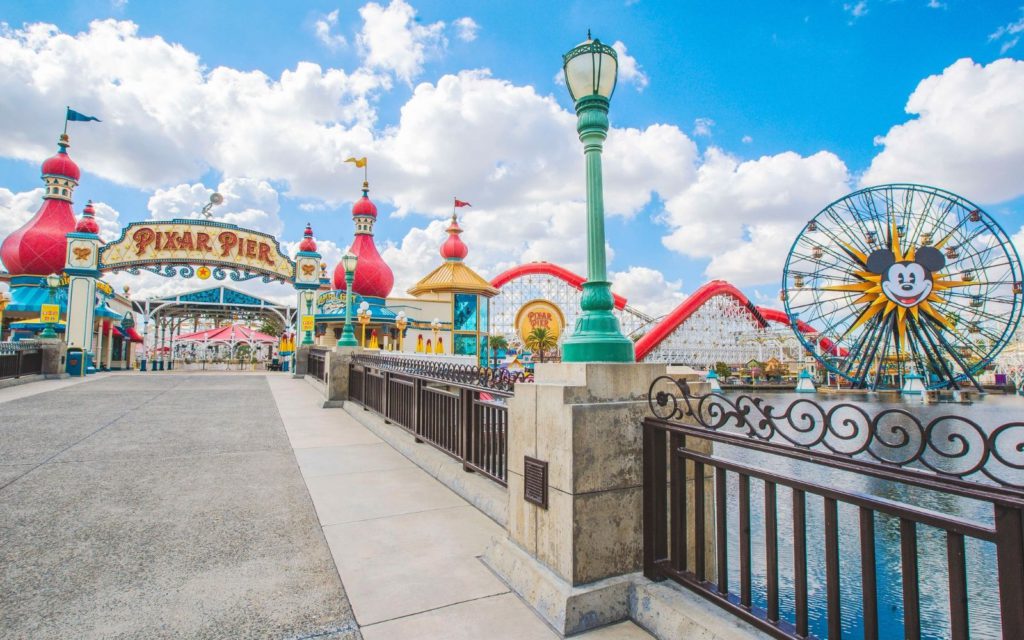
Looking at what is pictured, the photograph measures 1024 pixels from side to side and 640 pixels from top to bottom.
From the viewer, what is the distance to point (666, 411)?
9.66 ft

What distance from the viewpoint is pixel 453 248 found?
117ft

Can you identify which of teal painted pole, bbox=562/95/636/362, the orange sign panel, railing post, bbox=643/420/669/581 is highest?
the orange sign panel

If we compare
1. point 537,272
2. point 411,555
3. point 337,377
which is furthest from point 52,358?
point 537,272

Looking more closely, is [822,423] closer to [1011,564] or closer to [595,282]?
[1011,564]

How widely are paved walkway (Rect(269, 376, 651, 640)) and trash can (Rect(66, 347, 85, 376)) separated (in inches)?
778

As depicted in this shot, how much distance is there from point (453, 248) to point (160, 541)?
3262cm

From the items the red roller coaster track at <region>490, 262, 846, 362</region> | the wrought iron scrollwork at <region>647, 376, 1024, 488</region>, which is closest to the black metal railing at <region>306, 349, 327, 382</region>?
the wrought iron scrollwork at <region>647, 376, 1024, 488</region>

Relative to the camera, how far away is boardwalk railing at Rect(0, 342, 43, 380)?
14.5 m

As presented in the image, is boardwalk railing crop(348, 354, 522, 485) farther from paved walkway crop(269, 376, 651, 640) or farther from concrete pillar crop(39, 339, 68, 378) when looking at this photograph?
concrete pillar crop(39, 339, 68, 378)

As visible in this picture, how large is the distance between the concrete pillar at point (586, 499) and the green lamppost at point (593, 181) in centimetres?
19

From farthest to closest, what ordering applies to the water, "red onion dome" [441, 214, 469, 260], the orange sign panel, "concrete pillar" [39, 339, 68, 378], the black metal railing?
the orange sign panel → "red onion dome" [441, 214, 469, 260] → "concrete pillar" [39, 339, 68, 378] → the black metal railing → the water

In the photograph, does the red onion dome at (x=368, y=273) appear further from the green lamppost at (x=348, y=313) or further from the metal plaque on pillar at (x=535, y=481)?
the metal plaque on pillar at (x=535, y=481)

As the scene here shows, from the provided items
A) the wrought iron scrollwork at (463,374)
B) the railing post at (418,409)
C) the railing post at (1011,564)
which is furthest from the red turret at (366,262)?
the railing post at (1011,564)

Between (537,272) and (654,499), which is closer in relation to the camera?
(654,499)
